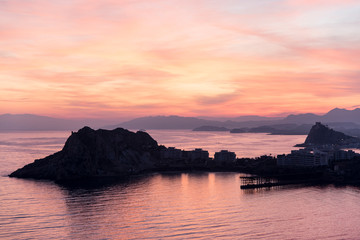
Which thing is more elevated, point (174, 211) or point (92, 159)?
point (92, 159)

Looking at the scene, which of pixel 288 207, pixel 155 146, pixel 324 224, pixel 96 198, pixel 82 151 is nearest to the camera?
pixel 324 224

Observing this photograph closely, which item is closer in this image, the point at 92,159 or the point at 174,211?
the point at 174,211

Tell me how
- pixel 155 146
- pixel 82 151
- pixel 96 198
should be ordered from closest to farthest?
1. pixel 96 198
2. pixel 82 151
3. pixel 155 146

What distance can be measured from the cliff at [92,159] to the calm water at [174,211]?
448 inches

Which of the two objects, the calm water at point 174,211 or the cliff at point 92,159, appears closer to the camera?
the calm water at point 174,211

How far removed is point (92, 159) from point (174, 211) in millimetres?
59674

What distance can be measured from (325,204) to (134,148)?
81.8 meters

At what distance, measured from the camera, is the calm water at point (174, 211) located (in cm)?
5662

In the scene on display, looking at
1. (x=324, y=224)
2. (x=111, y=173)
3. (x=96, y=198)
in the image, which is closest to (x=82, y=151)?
(x=111, y=173)

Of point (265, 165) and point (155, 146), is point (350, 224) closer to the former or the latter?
point (265, 165)

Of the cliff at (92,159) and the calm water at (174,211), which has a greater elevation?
the cliff at (92,159)

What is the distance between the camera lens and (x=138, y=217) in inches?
2576

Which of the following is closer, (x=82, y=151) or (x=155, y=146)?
(x=82, y=151)

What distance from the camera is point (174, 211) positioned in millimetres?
69438
